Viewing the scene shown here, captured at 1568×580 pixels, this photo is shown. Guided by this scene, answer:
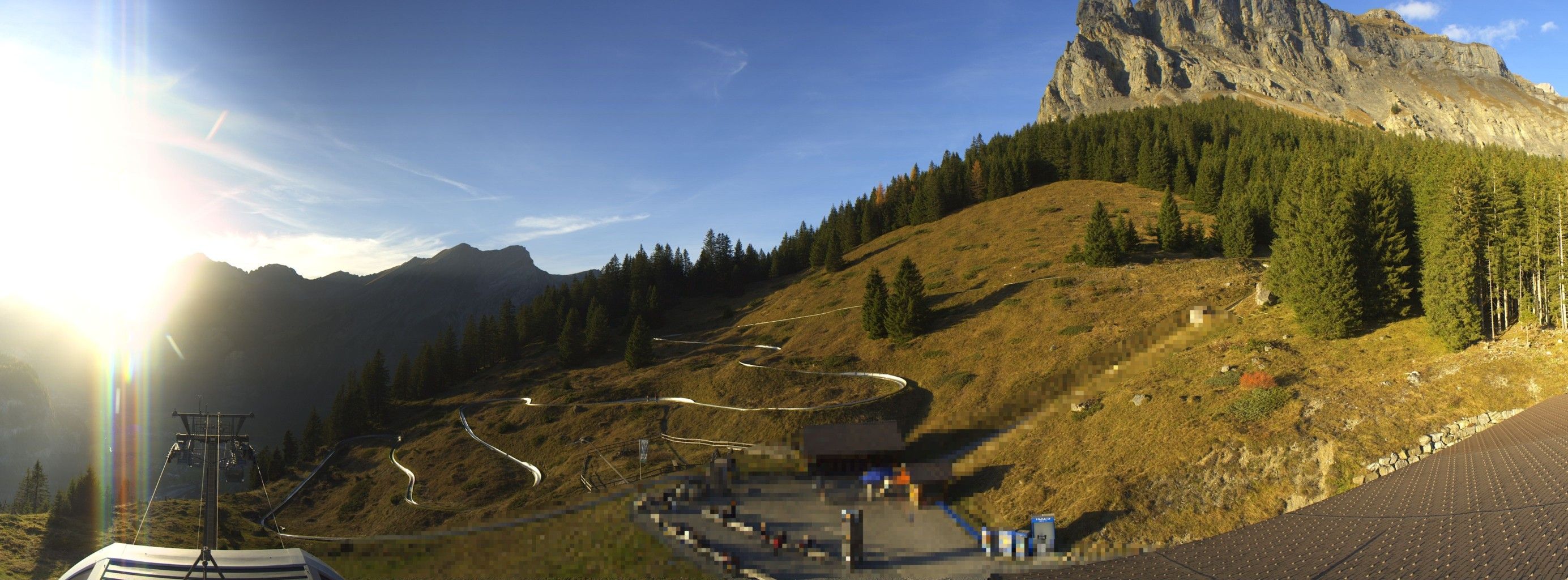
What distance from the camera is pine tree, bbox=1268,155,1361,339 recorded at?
38812 millimetres

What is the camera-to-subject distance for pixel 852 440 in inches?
1467

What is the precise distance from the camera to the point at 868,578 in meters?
21.6

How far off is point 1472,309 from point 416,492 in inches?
2588

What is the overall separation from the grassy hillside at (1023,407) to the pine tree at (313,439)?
297 inches

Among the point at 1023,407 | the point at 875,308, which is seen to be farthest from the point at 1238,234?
the point at 1023,407

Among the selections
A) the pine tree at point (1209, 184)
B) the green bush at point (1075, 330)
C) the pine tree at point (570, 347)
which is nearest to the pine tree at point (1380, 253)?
the green bush at point (1075, 330)

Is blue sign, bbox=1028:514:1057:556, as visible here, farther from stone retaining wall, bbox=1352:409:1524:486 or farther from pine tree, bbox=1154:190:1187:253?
pine tree, bbox=1154:190:1187:253

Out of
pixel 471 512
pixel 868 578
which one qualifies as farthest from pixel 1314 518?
pixel 471 512

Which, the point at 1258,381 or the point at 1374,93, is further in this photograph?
the point at 1374,93

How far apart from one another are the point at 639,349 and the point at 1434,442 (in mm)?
61300

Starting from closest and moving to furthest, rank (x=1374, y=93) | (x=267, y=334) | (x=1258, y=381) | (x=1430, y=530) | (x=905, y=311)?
1. (x=1430, y=530)
2. (x=1258, y=381)
3. (x=905, y=311)
4. (x=267, y=334)
5. (x=1374, y=93)

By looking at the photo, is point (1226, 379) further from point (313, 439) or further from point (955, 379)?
point (313, 439)

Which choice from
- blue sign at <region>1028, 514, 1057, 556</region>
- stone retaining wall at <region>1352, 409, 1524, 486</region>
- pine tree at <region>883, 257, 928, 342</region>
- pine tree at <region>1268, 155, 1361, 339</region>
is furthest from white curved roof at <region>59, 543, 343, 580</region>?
pine tree at <region>1268, 155, 1361, 339</region>


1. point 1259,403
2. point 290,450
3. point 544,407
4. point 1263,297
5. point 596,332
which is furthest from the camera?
point 596,332
